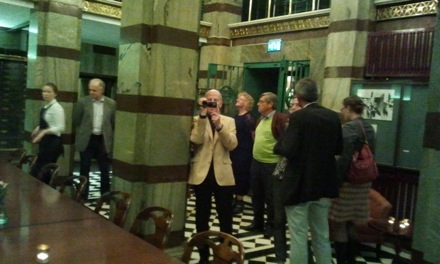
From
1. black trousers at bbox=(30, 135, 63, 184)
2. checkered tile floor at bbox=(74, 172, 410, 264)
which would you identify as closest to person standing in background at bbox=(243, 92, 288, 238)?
checkered tile floor at bbox=(74, 172, 410, 264)

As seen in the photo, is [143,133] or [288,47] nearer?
[143,133]

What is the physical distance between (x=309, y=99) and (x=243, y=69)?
5109 millimetres

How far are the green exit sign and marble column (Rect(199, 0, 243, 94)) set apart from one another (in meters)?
1.21

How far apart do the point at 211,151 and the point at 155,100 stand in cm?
61

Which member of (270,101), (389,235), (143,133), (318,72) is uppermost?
(318,72)

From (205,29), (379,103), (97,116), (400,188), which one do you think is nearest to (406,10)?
(379,103)

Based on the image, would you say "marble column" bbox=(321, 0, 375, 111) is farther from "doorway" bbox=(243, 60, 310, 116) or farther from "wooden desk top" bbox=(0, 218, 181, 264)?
"wooden desk top" bbox=(0, 218, 181, 264)

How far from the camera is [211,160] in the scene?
321 centimetres

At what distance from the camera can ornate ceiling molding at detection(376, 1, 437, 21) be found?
15.9 ft

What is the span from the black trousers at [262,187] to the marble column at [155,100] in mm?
939

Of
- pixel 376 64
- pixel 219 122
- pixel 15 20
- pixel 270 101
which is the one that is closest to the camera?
pixel 219 122

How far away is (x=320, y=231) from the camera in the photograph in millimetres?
3020

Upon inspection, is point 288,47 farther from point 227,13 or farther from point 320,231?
point 320,231

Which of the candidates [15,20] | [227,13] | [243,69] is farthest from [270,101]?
[15,20]
